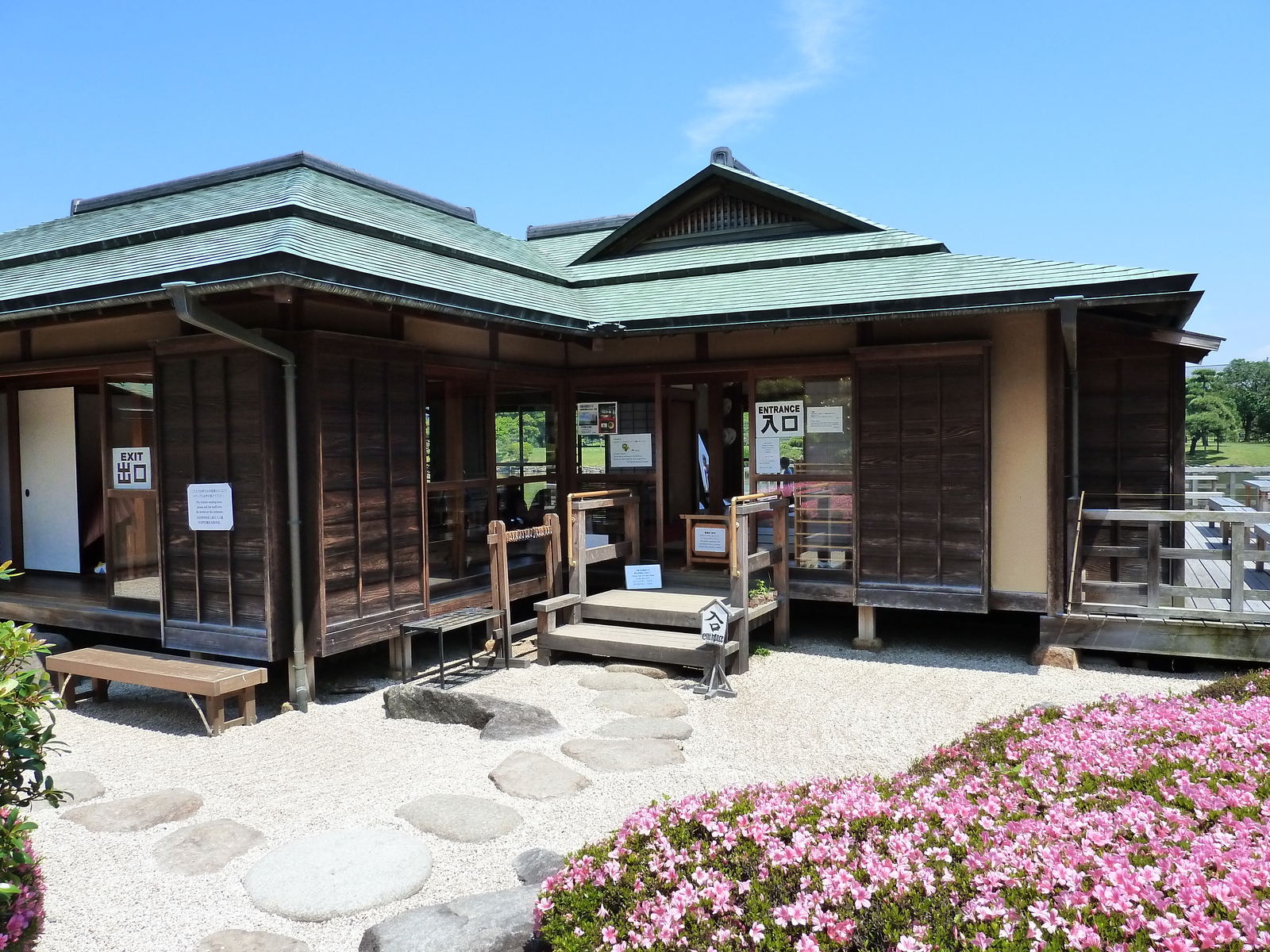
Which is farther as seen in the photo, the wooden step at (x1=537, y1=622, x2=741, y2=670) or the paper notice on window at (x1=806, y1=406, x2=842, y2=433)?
the paper notice on window at (x1=806, y1=406, x2=842, y2=433)

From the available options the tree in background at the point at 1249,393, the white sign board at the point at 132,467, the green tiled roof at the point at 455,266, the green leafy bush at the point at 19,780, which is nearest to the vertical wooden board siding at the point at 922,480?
the green tiled roof at the point at 455,266

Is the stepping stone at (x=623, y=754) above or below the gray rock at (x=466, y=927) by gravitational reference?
below

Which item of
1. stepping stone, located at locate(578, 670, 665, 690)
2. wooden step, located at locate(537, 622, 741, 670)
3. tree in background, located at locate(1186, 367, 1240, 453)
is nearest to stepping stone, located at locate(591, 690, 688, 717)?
stepping stone, located at locate(578, 670, 665, 690)

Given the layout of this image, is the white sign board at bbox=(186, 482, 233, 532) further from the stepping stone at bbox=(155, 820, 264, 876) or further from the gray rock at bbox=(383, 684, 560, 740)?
the stepping stone at bbox=(155, 820, 264, 876)

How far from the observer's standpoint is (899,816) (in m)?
2.92

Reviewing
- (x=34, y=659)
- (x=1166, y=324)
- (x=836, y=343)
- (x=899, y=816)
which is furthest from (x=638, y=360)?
(x=899, y=816)

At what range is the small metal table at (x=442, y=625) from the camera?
21.4 feet

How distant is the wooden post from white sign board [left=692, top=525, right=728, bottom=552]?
70 centimetres

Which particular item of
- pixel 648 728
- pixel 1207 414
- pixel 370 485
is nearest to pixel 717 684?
A: pixel 648 728

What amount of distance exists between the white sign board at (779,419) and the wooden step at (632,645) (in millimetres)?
2144

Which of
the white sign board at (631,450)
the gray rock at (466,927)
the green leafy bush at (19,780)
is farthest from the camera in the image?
the white sign board at (631,450)

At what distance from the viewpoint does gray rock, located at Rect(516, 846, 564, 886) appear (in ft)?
12.0

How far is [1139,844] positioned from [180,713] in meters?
6.13

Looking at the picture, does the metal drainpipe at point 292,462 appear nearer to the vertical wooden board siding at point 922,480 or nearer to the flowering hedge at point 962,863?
the flowering hedge at point 962,863
